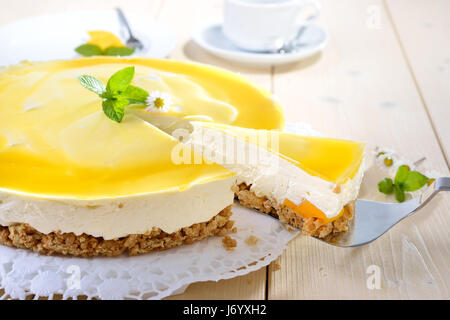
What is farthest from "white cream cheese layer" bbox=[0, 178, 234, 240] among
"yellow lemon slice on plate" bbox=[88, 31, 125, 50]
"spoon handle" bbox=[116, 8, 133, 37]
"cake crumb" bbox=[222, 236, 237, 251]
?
"spoon handle" bbox=[116, 8, 133, 37]

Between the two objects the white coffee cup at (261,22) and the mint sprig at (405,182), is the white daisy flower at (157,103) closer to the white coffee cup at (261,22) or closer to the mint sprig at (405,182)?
the mint sprig at (405,182)

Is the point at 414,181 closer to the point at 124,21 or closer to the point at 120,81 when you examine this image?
the point at 120,81

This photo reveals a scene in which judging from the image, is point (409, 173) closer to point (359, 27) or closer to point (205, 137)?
point (205, 137)

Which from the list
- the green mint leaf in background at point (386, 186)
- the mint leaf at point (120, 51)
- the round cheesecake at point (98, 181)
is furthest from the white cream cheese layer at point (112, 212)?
the mint leaf at point (120, 51)

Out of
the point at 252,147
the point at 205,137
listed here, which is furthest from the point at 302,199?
the point at 205,137

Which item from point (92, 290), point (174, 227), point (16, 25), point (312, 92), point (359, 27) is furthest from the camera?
point (359, 27)

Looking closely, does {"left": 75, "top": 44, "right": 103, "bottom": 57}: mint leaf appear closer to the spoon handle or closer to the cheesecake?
the spoon handle

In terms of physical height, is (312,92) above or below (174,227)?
below
